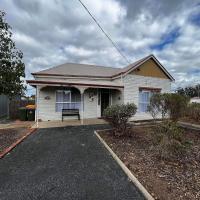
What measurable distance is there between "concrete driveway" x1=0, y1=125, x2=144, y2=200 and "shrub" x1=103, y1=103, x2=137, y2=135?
1501 millimetres

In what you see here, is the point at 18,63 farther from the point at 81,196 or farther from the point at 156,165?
the point at 156,165

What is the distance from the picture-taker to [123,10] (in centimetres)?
915

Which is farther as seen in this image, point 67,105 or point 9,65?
point 67,105

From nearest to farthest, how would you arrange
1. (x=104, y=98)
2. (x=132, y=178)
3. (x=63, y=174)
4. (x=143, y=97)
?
1. (x=132, y=178)
2. (x=63, y=174)
3. (x=143, y=97)
4. (x=104, y=98)

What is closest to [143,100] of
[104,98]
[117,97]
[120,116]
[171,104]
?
[117,97]

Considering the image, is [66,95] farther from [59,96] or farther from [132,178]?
[132,178]

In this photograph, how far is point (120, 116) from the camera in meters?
7.79

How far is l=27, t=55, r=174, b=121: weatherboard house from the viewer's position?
12852 mm

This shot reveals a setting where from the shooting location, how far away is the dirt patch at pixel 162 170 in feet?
11.3

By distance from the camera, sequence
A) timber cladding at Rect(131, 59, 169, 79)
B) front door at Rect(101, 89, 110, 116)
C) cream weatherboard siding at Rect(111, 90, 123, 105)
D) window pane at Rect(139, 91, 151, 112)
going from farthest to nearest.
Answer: front door at Rect(101, 89, 110, 116) → window pane at Rect(139, 91, 151, 112) → timber cladding at Rect(131, 59, 169, 79) → cream weatherboard siding at Rect(111, 90, 123, 105)

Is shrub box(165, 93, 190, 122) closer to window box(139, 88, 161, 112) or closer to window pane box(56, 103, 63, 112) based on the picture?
window box(139, 88, 161, 112)

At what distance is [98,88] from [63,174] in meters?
10.5

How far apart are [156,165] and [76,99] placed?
980cm

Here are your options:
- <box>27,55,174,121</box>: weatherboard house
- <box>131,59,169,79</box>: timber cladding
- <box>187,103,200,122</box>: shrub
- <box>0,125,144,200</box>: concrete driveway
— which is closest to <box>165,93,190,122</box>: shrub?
<box>187,103,200,122</box>: shrub
